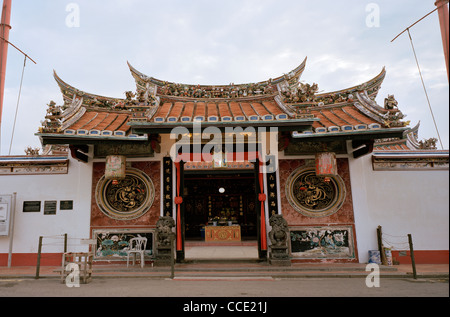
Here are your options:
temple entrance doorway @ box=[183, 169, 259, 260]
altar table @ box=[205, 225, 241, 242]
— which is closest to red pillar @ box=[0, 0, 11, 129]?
altar table @ box=[205, 225, 241, 242]

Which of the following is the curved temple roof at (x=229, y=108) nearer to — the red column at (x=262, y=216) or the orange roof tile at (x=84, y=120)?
the orange roof tile at (x=84, y=120)

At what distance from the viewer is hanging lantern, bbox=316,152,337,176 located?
334 inches

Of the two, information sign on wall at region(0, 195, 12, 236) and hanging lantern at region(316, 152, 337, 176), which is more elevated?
hanging lantern at region(316, 152, 337, 176)

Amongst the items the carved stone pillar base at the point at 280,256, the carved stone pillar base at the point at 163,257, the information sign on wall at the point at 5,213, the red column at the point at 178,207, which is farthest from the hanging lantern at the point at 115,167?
the carved stone pillar base at the point at 280,256

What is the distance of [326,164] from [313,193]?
3.55 feet

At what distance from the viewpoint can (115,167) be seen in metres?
8.66

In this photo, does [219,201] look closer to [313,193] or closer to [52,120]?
[313,193]

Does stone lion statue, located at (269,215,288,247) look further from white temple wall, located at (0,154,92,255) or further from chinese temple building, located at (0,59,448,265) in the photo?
white temple wall, located at (0,154,92,255)

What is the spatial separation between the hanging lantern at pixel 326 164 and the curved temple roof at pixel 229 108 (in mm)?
673

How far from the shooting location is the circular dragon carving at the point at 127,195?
9.10 m

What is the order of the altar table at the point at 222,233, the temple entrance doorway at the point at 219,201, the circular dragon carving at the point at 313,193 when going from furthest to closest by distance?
the temple entrance doorway at the point at 219,201, the altar table at the point at 222,233, the circular dragon carving at the point at 313,193

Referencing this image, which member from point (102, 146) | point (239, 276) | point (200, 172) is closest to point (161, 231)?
point (239, 276)

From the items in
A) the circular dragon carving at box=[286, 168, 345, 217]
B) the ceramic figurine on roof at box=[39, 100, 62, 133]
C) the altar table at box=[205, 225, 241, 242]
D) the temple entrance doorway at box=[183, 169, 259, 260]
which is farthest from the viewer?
the temple entrance doorway at box=[183, 169, 259, 260]

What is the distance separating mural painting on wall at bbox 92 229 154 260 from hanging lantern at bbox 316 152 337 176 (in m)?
5.07
